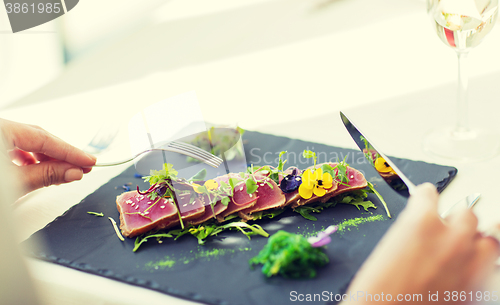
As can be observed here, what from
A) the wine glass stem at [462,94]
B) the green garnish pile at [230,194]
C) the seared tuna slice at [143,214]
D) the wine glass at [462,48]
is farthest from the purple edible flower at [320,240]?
the wine glass stem at [462,94]

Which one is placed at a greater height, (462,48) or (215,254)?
(462,48)

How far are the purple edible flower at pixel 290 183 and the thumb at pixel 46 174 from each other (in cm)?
65

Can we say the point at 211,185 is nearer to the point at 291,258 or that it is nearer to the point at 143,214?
the point at 143,214

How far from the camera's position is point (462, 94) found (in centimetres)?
142

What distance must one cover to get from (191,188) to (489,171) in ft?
2.94

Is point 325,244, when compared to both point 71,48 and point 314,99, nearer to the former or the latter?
point 314,99

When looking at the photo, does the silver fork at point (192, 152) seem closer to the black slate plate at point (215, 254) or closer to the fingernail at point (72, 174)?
the fingernail at point (72, 174)

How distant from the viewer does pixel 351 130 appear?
1117mm

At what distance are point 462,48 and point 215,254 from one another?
101cm

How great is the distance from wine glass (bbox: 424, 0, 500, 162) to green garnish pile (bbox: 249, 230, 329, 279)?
2.33ft

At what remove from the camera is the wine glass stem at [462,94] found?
1374 millimetres

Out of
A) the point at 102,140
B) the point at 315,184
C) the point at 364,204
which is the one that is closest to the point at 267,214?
the point at 315,184

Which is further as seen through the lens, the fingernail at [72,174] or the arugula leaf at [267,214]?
the fingernail at [72,174]

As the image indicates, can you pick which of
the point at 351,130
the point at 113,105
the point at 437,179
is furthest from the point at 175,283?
the point at 113,105
